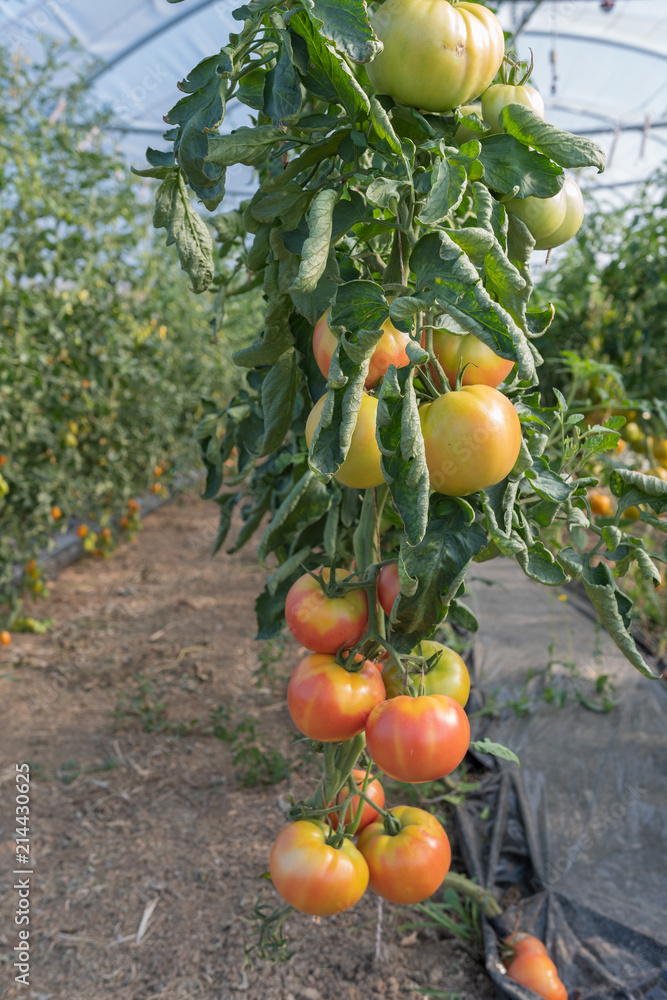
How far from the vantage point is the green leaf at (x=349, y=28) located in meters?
0.54

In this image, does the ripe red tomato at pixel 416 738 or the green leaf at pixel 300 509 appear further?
the green leaf at pixel 300 509

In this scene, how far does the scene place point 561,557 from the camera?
794 millimetres

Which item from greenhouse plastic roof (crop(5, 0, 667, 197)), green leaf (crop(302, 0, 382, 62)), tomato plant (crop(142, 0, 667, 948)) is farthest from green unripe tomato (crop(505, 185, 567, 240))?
greenhouse plastic roof (crop(5, 0, 667, 197))

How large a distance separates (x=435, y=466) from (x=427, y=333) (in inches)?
5.0

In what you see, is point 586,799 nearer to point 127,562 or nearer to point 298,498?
point 298,498

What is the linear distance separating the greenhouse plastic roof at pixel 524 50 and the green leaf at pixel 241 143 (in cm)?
463

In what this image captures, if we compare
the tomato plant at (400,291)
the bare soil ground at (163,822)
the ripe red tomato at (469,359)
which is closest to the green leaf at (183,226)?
the tomato plant at (400,291)

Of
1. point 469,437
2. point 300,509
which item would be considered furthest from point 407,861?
point 469,437

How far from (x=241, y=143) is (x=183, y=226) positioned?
123 mm

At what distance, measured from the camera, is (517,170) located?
63 cm

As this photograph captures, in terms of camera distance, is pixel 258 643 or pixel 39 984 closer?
pixel 39 984

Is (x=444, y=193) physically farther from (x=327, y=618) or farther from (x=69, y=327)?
(x=69, y=327)

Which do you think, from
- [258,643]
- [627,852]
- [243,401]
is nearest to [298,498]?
[243,401]

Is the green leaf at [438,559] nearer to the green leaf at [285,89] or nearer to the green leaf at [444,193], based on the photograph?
the green leaf at [444,193]
